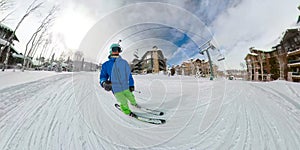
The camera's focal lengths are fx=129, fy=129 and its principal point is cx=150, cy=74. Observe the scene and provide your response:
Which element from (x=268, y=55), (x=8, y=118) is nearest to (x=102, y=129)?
(x=8, y=118)

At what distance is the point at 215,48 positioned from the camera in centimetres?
318

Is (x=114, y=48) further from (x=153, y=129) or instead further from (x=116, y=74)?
(x=153, y=129)

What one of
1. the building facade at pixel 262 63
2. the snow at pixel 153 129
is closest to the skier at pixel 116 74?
the snow at pixel 153 129

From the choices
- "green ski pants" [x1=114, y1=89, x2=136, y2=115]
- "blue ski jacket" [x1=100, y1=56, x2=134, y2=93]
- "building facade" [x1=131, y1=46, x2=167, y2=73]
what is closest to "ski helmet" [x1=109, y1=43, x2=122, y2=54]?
"blue ski jacket" [x1=100, y1=56, x2=134, y2=93]

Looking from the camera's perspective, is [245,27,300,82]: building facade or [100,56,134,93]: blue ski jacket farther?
[245,27,300,82]: building facade

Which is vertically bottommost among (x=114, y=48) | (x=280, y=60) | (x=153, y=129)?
(x=153, y=129)

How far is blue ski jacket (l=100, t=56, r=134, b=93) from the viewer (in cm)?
317

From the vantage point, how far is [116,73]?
3209 mm

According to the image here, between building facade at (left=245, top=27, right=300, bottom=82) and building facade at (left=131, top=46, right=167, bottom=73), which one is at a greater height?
building facade at (left=245, top=27, right=300, bottom=82)

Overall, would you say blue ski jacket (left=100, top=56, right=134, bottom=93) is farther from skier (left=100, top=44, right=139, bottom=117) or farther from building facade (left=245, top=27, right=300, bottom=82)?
building facade (left=245, top=27, right=300, bottom=82)

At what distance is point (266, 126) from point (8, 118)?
6.38m

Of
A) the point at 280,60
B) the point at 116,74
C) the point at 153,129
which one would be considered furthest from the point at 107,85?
the point at 280,60

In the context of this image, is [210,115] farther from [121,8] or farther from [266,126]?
[121,8]

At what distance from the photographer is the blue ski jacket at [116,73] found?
317 centimetres
